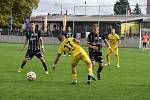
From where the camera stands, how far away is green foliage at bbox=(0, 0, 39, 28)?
2990 inches

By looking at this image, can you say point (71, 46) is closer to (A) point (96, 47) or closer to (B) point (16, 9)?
(A) point (96, 47)

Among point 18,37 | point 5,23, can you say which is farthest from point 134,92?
point 5,23

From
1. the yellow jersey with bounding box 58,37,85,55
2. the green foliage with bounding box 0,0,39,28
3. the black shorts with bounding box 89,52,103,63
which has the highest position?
the green foliage with bounding box 0,0,39,28

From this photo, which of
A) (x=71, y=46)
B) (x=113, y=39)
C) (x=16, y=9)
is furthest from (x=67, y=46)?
(x=16, y=9)

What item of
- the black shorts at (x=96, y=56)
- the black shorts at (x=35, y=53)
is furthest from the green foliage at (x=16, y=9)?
the black shorts at (x=96, y=56)

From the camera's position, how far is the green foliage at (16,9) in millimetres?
75938

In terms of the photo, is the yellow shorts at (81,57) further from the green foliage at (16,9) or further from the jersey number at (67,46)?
the green foliage at (16,9)

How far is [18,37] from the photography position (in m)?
66.8

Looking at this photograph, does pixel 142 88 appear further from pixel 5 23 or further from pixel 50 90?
pixel 5 23

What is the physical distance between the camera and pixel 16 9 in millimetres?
79688

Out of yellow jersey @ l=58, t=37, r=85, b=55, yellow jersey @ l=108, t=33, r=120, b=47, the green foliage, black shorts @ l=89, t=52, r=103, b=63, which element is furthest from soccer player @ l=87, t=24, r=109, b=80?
the green foliage

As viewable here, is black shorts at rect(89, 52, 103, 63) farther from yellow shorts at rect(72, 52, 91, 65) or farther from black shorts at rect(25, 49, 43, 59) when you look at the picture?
black shorts at rect(25, 49, 43, 59)

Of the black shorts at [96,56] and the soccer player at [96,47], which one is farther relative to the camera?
the black shorts at [96,56]

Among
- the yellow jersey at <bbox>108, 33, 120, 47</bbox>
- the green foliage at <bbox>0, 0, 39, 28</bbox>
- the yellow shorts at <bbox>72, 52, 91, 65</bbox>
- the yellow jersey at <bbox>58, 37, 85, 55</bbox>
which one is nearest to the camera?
the yellow shorts at <bbox>72, 52, 91, 65</bbox>
